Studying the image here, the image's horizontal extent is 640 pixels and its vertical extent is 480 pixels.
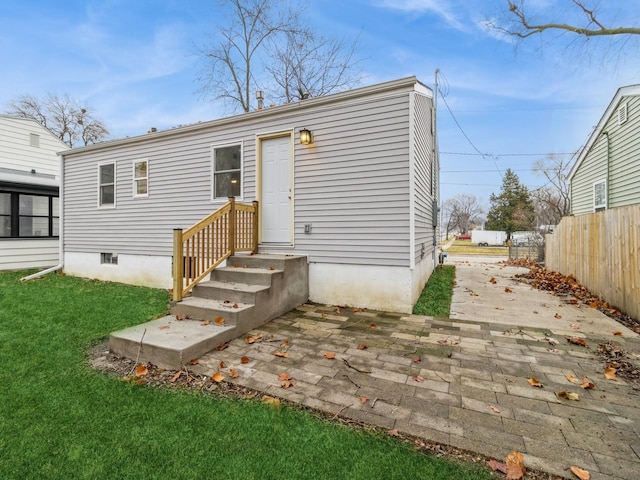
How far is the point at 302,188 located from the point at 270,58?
1080 cm

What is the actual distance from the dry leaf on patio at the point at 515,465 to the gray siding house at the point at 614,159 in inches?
354

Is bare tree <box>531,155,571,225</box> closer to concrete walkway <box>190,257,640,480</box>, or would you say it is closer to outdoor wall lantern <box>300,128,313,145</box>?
concrete walkway <box>190,257,640,480</box>

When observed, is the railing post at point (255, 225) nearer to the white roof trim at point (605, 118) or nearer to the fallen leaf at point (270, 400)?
the fallen leaf at point (270, 400)

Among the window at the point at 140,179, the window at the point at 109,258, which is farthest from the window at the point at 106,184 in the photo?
the window at the point at 109,258

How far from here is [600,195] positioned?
31.5 feet

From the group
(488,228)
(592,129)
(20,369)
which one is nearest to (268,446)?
(20,369)

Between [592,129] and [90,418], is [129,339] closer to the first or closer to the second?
[90,418]

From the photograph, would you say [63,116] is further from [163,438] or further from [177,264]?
[163,438]

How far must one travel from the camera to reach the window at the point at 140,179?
7.62 meters

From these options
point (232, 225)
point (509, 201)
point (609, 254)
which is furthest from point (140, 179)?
point (509, 201)

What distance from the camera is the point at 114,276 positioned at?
8031 mm

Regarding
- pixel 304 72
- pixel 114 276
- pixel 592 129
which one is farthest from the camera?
pixel 304 72

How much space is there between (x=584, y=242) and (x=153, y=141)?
1007cm

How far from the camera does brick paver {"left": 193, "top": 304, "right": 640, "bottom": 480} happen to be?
6.11ft
